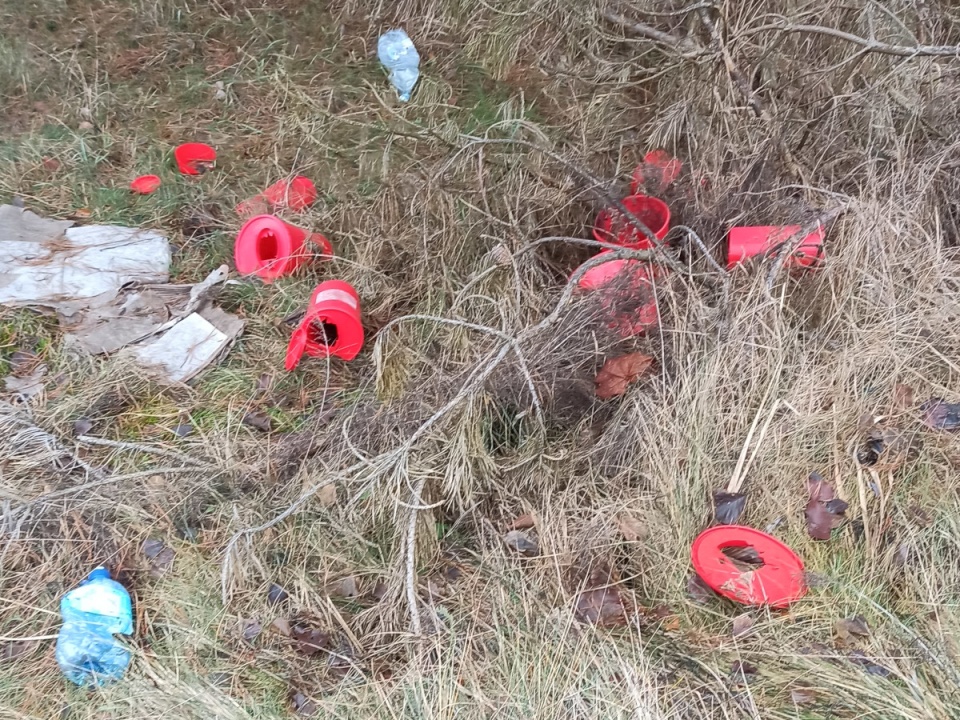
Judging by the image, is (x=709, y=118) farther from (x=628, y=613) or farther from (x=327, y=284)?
(x=628, y=613)

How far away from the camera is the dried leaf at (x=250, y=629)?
1.89 m

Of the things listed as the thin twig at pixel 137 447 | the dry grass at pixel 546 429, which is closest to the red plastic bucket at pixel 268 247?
the dry grass at pixel 546 429

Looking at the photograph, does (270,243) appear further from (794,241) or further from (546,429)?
(794,241)

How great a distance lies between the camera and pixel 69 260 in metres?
2.94

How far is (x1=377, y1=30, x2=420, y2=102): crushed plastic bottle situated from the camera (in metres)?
3.52

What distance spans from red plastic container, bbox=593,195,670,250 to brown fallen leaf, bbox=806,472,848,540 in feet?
3.52

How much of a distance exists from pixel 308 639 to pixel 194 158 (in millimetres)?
2497

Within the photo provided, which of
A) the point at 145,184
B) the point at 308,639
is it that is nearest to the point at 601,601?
the point at 308,639

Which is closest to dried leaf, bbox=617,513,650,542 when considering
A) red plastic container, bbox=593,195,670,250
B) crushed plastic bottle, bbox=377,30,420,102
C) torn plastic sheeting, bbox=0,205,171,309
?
red plastic container, bbox=593,195,670,250

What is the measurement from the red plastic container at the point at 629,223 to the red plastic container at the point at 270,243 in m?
1.16

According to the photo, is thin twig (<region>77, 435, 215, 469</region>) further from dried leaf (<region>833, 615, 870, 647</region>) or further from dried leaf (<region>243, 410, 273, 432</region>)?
dried leaf (<region>833, 615, 870, 647</region>)

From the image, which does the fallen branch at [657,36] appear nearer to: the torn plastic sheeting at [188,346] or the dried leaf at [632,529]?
the dried leaf at [632,529]

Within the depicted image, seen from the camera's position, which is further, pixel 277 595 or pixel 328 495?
pixel 328 495

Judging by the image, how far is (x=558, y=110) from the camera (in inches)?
126
